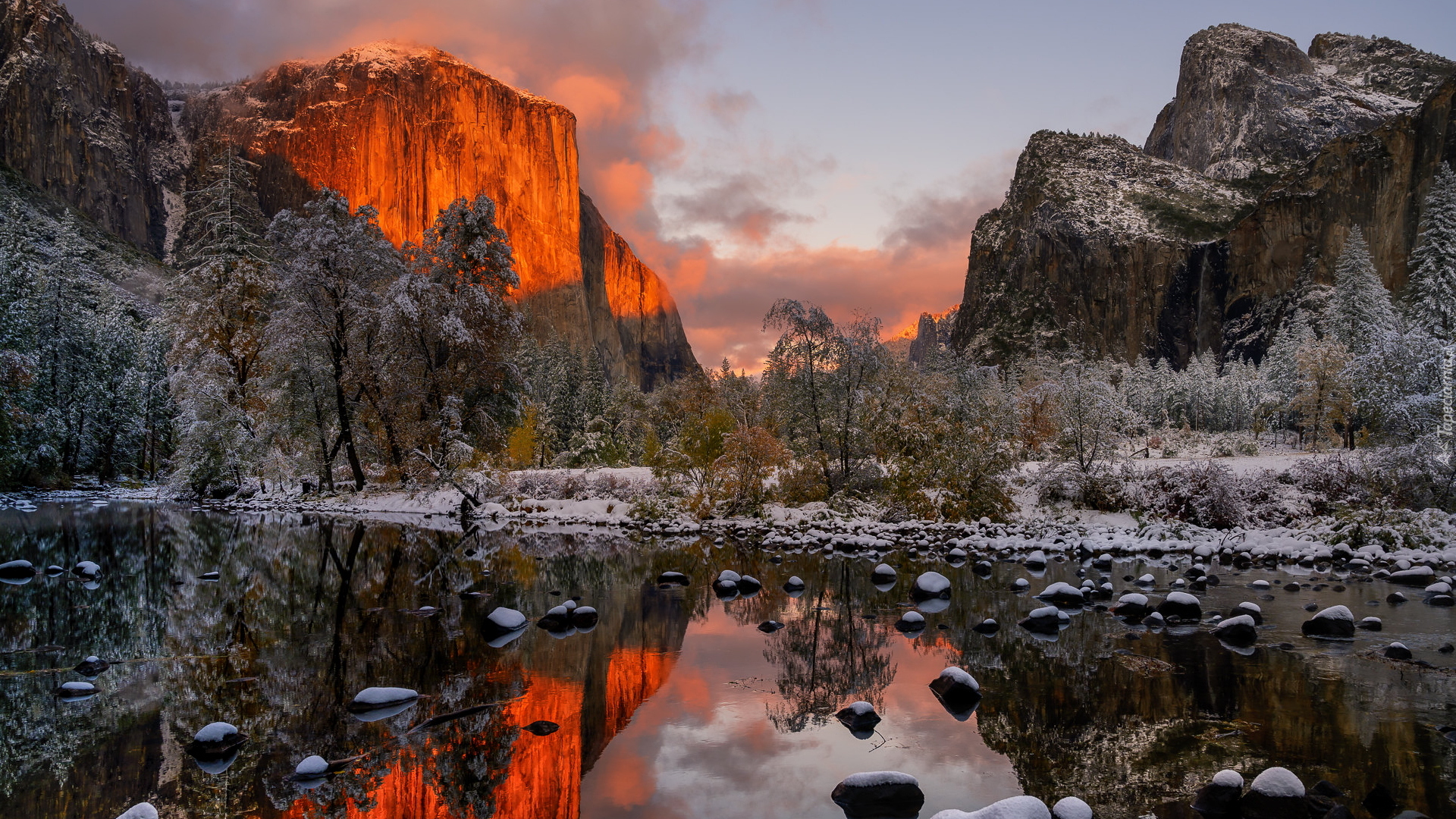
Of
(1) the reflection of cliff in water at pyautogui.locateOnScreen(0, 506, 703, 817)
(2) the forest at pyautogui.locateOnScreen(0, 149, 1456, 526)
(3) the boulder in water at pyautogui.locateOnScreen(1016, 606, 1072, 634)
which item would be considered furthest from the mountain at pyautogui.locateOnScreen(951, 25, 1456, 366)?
(1) the reflection of cliff in water at pyautogui.locateOnScreen(0, 506, 703, 817)

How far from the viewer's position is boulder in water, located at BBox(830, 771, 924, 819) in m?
4.30

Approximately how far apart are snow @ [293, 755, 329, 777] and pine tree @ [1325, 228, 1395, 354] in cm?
6900

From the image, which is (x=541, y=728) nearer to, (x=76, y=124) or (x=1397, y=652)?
(x=1397, y=652)

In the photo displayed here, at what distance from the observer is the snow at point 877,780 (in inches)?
171

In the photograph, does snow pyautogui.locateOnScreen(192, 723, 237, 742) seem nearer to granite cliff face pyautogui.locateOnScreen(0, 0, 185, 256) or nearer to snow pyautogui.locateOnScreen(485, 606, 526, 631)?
snow pyautogui.locateOnScreen(485, 606, 526, 631)

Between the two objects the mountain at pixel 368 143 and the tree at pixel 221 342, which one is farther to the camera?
the mountain at pixel 368 143

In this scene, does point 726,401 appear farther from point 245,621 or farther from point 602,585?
point 245,621

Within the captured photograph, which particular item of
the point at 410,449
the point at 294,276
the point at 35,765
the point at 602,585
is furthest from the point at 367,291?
the point at 35,765

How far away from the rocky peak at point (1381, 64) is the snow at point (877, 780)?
9022 inches

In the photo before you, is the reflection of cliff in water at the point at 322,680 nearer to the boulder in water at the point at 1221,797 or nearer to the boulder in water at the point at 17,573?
the boulder in water at the point at 17,573

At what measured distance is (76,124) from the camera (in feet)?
412

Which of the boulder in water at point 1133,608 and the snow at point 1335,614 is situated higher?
the snow at point 1335,614

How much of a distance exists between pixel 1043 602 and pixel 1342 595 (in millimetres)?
5153

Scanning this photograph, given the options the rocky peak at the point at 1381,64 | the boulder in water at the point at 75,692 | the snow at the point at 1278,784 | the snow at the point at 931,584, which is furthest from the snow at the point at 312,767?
the rocky peak at the point at 1381,64
